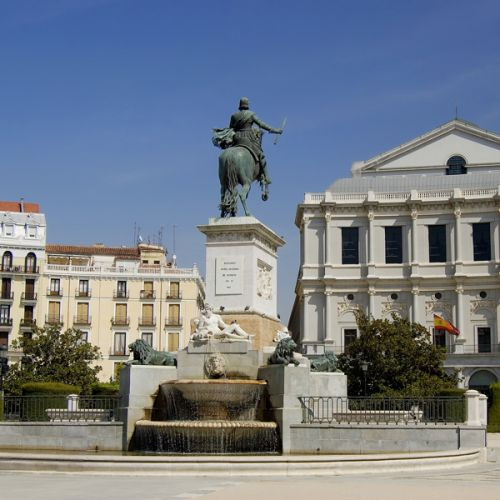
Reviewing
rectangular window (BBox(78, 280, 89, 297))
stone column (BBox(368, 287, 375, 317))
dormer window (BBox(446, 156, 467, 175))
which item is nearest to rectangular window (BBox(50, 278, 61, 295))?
rectangular window (BBox(78, 280, 89, 297))

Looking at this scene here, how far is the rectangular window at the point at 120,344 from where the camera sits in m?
72.6

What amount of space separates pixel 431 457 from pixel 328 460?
6.36ft

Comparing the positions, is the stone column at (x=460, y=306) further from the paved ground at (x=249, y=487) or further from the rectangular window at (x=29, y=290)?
the paved ground at (x=249, y=487)

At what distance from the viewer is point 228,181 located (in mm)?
19859

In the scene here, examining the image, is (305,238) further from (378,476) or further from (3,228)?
(378,476)

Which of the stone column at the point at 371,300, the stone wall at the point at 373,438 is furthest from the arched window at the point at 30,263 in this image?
the stone wall at the point at 373,438

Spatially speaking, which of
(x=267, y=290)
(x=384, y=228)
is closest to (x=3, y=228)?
(x=384, y=228)

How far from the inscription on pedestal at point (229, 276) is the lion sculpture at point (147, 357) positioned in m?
1.77

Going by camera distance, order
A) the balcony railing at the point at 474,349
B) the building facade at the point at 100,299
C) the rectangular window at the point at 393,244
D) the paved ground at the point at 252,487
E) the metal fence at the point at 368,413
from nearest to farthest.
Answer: the paved ground at the point at 252,487 → the metal fence at the point at 368,413 → the balcony railing at the point at 474,349 → the building facade at the point at 100,299 → the rectangular window at the point at 393,244

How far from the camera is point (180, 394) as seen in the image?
1731cm

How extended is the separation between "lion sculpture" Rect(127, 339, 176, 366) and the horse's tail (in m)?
3.35

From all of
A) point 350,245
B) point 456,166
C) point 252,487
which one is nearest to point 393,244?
point 350,245

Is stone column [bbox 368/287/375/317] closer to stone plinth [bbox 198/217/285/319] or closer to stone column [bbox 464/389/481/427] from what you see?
stone column [bbox 464/389/481/427]

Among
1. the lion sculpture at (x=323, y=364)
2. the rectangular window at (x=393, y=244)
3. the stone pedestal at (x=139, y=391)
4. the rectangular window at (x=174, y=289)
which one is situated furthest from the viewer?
the rectangular window at (x=393, y=244)
